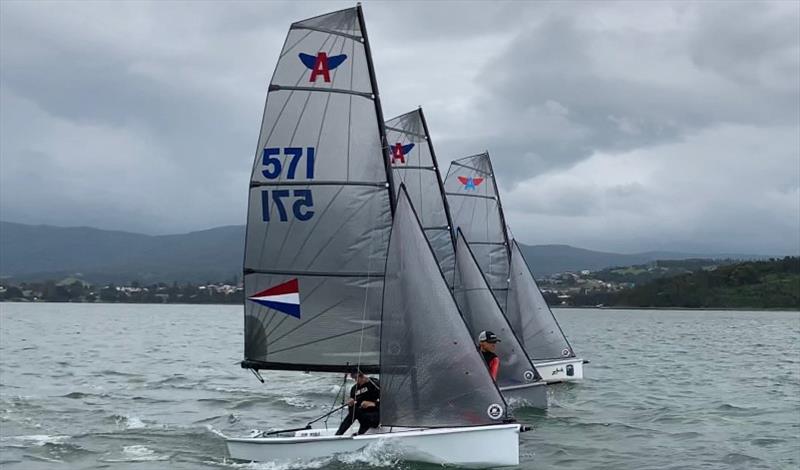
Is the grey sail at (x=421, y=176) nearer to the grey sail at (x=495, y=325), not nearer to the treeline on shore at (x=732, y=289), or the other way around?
the grey sail at (x=495, y=325)

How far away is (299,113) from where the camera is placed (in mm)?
18078

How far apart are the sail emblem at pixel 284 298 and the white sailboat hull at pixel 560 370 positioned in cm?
1485

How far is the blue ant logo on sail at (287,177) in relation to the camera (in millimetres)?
18047

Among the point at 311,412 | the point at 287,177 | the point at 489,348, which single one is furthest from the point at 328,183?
the point at 311,412

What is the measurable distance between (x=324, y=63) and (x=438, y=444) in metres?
7.59

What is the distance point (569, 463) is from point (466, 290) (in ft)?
23.4

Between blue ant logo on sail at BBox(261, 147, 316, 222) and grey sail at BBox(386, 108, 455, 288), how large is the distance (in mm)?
9010

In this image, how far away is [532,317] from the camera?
32500mm

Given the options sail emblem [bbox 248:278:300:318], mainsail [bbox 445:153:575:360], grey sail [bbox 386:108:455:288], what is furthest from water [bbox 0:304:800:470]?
grey sail [bbox 386:108:455:288]

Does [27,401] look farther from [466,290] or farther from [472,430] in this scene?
[472,430]

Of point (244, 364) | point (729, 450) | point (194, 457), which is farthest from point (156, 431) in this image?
point (729, 450)

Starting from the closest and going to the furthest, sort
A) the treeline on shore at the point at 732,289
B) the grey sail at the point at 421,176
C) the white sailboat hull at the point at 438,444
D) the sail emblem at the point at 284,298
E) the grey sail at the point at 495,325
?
1. the white sailboat hull at the point at 438,444
2. the sail emblem at the point at 284,298
3. the grey sail at the point at 495,325
4. the grey sail at the point at 421,176
5. the treeline on shore at the point at 732,289

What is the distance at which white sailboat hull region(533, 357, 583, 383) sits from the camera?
31.4 meters

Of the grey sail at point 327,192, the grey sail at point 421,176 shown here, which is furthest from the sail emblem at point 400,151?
the grey sail at point 327,192
